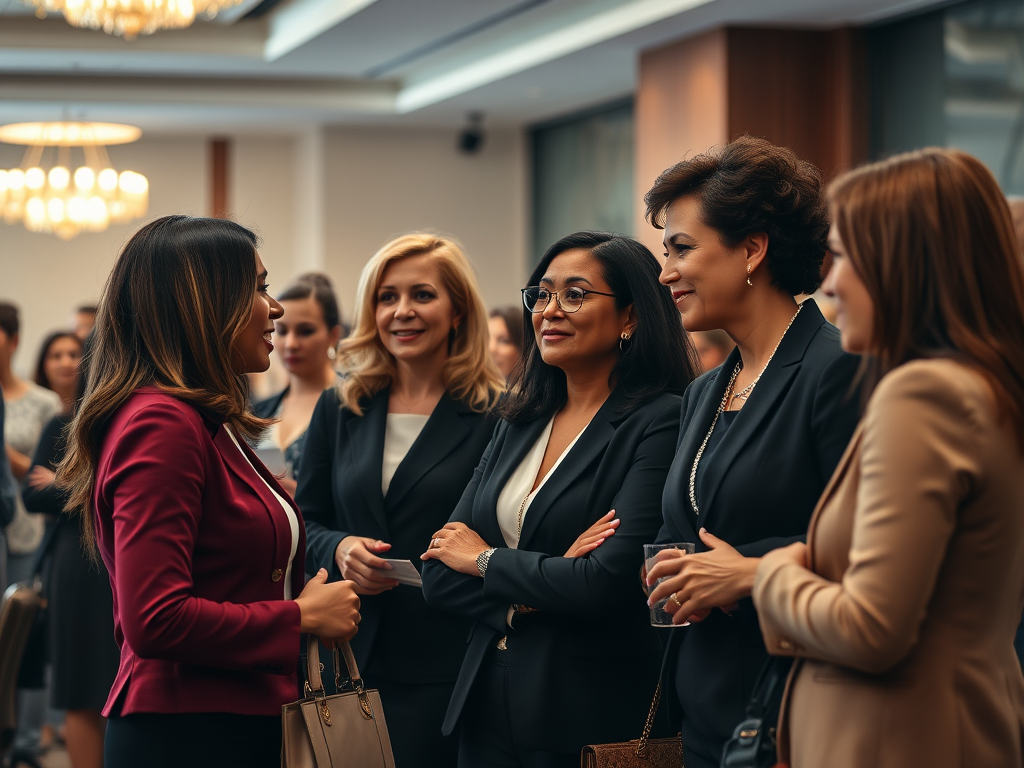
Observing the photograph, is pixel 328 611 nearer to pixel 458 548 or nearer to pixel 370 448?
pixel 458 548

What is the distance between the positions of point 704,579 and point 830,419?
35cm

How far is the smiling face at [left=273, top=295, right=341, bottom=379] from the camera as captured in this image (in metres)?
4.13

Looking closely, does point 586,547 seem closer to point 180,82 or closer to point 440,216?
point 180,82

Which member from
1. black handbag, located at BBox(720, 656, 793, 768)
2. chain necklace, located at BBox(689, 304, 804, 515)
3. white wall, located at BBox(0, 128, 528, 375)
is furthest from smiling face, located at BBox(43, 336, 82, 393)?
white wall, located at BBox(0, 128, 528, 375)

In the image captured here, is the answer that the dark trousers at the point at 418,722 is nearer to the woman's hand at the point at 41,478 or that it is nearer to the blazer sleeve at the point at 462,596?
the blazer sleeve at the point at 462,596

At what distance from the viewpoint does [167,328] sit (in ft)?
6.79

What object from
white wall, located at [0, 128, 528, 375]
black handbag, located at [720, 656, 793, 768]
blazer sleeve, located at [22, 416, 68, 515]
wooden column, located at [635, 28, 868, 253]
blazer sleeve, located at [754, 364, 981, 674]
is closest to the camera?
blazer sleeve, located at [754, 364, 981, 674]

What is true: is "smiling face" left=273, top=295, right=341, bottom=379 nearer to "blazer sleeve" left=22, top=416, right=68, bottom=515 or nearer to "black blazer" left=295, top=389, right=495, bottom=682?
"blazer sleeve" left=22, top=416, right=68, bottom=515

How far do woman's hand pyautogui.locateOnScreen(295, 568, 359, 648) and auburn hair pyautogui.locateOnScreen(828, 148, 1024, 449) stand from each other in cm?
108

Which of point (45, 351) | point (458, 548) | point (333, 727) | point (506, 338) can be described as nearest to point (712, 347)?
point (506, 338)

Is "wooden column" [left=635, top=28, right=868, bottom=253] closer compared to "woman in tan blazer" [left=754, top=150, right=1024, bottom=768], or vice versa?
"woman in tan blazer" [left=754, top=150, right=1024, bottom=768]

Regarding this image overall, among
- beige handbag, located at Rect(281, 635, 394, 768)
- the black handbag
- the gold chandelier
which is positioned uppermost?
the gold chandelier

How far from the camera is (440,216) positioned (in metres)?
11.8

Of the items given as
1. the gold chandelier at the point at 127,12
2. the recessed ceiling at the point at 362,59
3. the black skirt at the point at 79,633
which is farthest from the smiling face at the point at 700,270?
the gold chandelier at the point at 127,12
